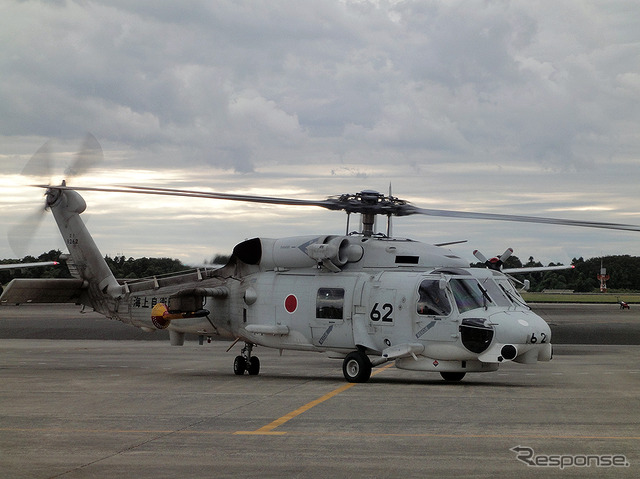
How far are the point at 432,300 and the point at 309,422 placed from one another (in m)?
7.63

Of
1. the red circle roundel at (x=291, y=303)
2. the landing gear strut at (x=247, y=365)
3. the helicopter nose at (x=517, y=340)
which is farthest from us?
the landing gear strut at (x=247, y=365)

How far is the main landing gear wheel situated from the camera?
73.8 ft

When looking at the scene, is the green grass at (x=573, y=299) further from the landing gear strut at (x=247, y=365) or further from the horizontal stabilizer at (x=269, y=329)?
the horizontal stabilizer at (x=269, y=329)

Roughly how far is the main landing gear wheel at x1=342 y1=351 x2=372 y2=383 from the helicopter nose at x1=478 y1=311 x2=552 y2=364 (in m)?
3.09

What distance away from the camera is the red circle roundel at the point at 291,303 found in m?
24.3

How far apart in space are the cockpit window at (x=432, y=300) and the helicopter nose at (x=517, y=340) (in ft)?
4.14

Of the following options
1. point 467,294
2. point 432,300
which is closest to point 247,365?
point 432,300

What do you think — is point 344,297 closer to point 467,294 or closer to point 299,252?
point 299,252

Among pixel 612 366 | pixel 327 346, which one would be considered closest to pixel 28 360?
pixel 327 346

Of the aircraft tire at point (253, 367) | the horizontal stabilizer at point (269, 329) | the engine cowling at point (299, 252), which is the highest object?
the engine cowling at point (299, 252)

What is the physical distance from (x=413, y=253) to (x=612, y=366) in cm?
947

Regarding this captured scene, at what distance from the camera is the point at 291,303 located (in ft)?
80.0

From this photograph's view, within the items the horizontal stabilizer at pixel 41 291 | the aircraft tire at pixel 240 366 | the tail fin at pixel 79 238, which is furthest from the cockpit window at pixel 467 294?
the horizontal stabilizer at pixel 41 291

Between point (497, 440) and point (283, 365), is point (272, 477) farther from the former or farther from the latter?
point (283, 365)
